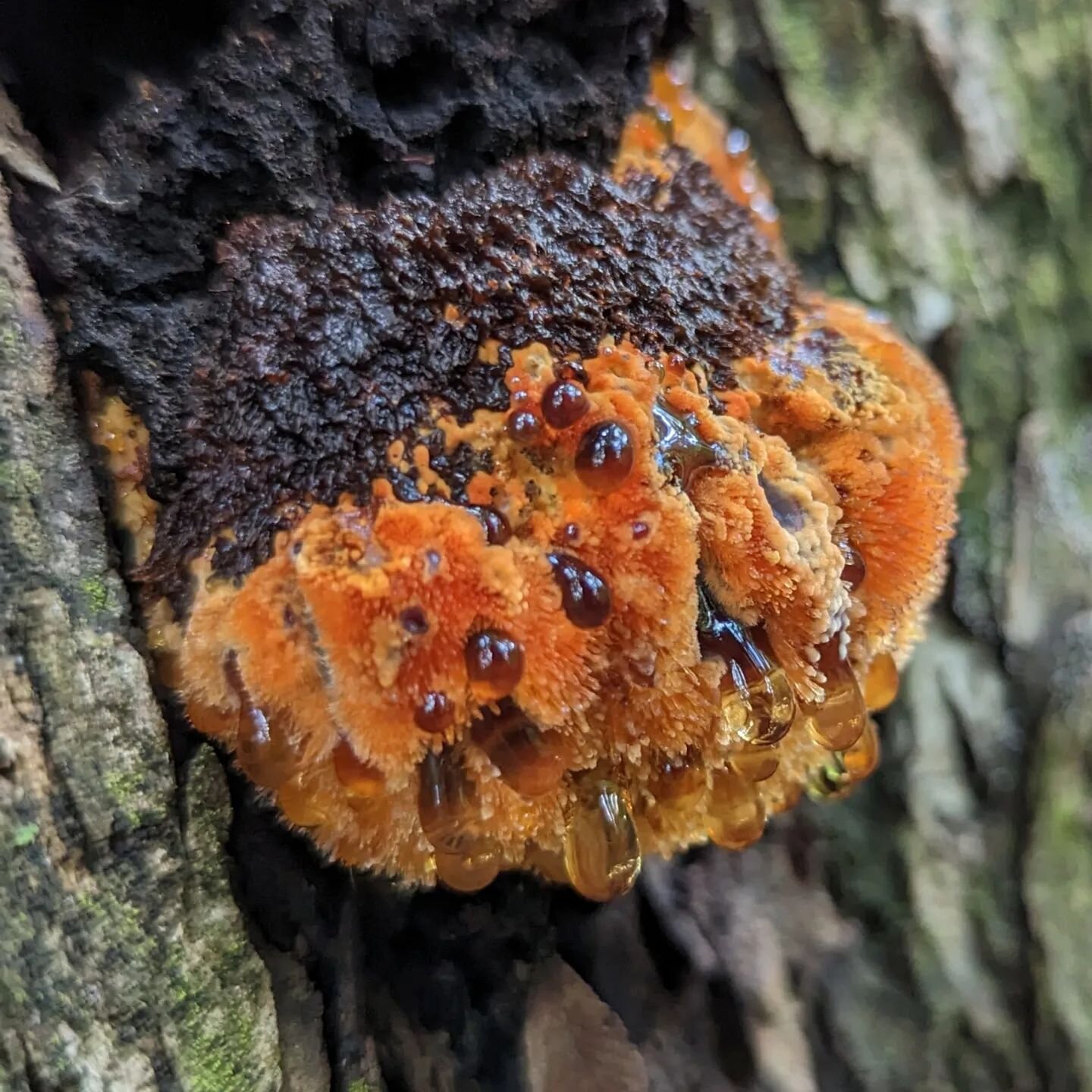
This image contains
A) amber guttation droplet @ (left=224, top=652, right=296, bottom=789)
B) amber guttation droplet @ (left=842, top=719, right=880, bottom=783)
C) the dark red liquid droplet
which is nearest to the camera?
the dark red liquid droplet

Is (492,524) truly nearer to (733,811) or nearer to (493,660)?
(493,660)

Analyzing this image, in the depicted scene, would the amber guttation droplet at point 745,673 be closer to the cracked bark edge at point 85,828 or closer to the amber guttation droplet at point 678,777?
the amber guttation droplet at point 678,777

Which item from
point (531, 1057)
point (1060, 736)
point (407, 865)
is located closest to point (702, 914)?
point (531, 1057)

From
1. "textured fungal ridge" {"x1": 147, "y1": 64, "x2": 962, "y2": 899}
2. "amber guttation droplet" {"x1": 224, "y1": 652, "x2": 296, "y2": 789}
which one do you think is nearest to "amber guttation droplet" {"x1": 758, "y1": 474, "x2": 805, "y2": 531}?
"textured fungal ridge" {"x1": 147, "y1": 64, "x2": 962, "y2": 899}

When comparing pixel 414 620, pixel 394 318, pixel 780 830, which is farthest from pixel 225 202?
pixel 780 830

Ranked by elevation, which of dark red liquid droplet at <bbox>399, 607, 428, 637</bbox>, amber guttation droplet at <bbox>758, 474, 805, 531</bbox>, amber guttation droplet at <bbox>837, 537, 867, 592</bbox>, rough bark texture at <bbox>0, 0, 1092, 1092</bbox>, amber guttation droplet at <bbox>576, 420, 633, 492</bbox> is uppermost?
amber guttation droplet at <bbox>576, 420, 633, 492</bbox>

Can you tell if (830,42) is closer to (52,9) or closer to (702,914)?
(52,9)

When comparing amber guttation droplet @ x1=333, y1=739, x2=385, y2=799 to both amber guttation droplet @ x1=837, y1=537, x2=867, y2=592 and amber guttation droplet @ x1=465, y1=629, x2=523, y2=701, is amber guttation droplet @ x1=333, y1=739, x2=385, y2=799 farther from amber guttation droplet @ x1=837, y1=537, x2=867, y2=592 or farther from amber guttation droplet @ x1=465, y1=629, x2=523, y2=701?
amber guttation droplet @ x1=837, y1=537, x2=867, y2=592

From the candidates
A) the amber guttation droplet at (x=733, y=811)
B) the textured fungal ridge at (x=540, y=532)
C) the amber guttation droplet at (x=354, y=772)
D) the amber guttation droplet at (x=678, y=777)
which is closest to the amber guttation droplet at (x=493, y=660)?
the textured fungal ridge at (x=540, y=532)

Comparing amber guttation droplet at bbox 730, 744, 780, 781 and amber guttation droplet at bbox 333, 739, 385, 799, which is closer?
amber guttation droplet at bbox 333, 739, 385, 799
